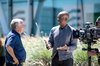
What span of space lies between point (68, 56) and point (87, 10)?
48.9 ft

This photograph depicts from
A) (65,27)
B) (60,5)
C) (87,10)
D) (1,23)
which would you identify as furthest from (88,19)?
(65,27)

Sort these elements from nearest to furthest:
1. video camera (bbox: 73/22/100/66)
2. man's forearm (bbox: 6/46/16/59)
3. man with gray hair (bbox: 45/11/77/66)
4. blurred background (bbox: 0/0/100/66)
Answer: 1. video camera (bbox: 73/22/100/66)
2. man's forearm (bbox: 6/46/16/59)
3. man with gray hair (bbox: 45/11/77/66)
4. blurred background (bbox: 0/0/100/66)

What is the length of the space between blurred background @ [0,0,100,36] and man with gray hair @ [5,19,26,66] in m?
13.7

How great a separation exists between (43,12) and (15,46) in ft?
53.7

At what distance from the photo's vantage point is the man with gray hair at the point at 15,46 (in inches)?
307

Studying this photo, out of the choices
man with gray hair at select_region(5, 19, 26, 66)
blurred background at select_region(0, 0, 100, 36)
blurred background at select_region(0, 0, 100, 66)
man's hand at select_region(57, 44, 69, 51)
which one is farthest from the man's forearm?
blurred background at select_region(0, 0, 100, 36)

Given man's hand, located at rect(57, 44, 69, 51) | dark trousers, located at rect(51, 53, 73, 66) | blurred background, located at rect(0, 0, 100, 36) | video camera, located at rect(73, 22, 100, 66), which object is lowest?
blurred background, located at rect(0, 0, 100, 36)

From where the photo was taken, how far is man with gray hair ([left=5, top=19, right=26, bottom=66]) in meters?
7.80

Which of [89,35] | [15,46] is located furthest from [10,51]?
[89,35]

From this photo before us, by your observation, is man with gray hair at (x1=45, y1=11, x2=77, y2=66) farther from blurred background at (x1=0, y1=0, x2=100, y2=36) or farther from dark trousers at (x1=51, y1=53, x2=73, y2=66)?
blurred background at (x1=0, y1=0, x2=100, y2=36)

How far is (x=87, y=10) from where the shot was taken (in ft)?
74.8

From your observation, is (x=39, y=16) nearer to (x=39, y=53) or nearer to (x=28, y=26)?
(x=28, y=26)

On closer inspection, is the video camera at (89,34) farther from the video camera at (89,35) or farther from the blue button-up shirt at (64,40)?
the blue button-up shirt at (64,40)

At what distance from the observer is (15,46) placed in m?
7.87
